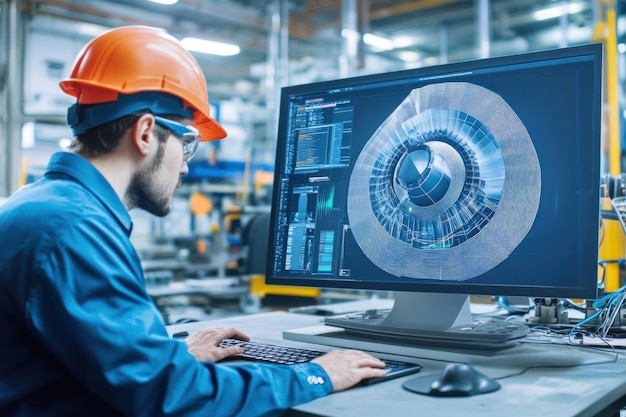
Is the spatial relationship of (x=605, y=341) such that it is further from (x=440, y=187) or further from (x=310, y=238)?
(x=310, y=238)

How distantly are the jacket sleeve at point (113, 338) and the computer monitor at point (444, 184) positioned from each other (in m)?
0.47

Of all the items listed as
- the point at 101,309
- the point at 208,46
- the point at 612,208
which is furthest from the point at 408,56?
the point at 101,309

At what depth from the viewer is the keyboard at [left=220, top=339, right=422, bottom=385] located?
97 cm

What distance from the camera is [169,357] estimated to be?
78 cm

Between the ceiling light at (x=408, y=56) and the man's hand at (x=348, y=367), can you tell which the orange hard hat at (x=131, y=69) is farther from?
the ceiling light at (x=408, y=56)

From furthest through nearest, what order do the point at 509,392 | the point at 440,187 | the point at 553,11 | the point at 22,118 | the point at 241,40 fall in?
1. the point at 241,40
2. the point at 553,11
3. the point at 22,118
4. the point at 440,187
5. the point at 509,392

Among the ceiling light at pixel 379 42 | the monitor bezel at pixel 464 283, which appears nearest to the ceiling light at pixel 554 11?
the ceiling light at pixel 379 42

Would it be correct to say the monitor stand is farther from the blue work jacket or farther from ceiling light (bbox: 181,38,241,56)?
ceiling light (bbox: 181,38,241,56)

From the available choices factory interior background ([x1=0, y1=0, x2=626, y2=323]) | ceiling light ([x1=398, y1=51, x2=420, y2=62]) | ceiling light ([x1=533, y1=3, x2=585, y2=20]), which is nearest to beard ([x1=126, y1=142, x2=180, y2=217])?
factory interior background ([x1=0, y1=0, x2=626, y2=323])

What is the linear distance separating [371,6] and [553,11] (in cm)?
223

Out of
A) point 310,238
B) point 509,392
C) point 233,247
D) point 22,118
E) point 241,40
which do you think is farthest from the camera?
point 241,40

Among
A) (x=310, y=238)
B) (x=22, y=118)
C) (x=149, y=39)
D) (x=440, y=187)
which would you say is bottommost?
(x=310, y=238)

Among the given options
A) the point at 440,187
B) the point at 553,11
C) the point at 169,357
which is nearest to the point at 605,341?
the point at 440,187

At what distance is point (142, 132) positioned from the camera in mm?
990
